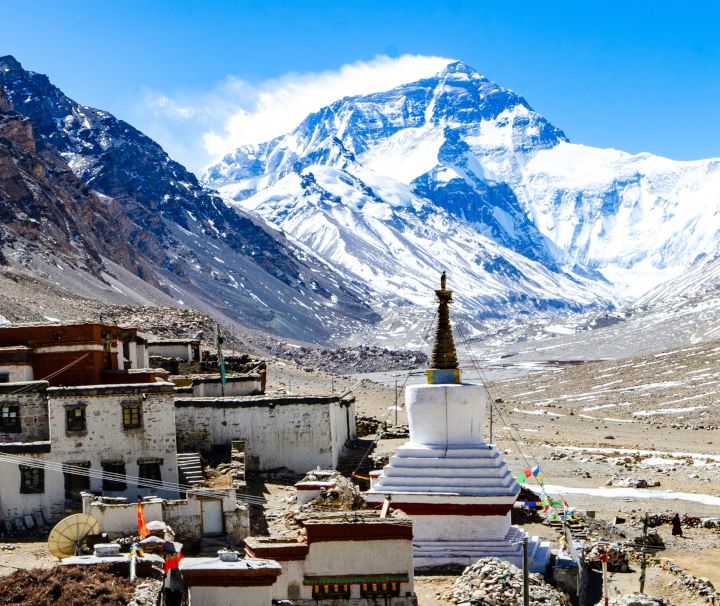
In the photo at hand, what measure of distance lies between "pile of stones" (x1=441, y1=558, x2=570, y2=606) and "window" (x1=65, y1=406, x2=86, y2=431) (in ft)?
36.8

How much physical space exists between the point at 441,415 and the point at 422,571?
359cm

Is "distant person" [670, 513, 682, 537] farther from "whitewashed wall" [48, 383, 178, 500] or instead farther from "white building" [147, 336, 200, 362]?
"white building" [147, 336, 200, 362]

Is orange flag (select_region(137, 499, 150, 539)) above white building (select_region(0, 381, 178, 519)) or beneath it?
beneath

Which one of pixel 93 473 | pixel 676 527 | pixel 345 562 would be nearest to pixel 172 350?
Answer: pixel 93 473

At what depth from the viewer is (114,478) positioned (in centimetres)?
2502

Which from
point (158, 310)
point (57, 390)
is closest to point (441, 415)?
point (57, 390)

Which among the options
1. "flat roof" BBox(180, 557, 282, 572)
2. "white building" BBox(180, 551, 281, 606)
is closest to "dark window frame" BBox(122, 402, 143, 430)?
"flat roof" BBox(180, 557, 282, 572)

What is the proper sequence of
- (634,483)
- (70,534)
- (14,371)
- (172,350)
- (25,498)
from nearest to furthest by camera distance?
(70,534), (25,498), (14,371), (634,483), (172,350)

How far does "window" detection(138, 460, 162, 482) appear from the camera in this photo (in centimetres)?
2520

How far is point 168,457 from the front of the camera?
25.4 meters

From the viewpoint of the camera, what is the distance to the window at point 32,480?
24.0 metres

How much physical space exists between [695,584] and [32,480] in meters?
16.1

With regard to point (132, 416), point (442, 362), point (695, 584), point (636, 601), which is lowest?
point (695, 584)

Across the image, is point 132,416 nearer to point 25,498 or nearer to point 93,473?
point 93,473
